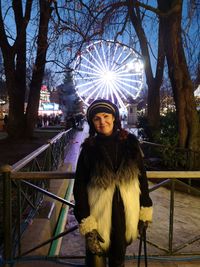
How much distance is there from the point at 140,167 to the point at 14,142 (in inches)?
660

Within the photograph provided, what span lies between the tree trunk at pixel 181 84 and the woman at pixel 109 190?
812cm

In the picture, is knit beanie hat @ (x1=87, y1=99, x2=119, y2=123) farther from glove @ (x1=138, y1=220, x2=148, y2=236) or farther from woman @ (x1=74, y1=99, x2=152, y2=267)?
glove @ (x1=138, y1=220, x2=148, y2=236)

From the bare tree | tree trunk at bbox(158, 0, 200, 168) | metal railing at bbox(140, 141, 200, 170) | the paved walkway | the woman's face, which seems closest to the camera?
the woman's face

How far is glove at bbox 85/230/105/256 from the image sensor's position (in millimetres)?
2711

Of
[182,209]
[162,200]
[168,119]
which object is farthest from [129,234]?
[168,119]

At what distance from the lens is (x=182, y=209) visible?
705cm

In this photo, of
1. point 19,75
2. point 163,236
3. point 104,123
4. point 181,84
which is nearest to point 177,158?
point 181,84

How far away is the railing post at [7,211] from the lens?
3580mm

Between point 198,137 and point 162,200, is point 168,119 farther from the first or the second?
point 162,200

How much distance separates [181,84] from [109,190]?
8.56 m

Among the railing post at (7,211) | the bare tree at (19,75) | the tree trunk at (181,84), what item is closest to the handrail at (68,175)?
the railing post at (7,211)

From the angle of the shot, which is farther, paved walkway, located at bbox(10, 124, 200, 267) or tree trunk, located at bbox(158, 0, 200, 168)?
tree trunk, located at bbox(158, 0, 200, 168)

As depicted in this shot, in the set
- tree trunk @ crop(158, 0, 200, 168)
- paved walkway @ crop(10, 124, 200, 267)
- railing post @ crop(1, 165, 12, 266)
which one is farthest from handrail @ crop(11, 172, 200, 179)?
tree trunk @ crop(158, 0, 200, 168)

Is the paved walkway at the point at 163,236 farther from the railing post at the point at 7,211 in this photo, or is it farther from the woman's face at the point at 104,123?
the woman's face at the point at 104,123
